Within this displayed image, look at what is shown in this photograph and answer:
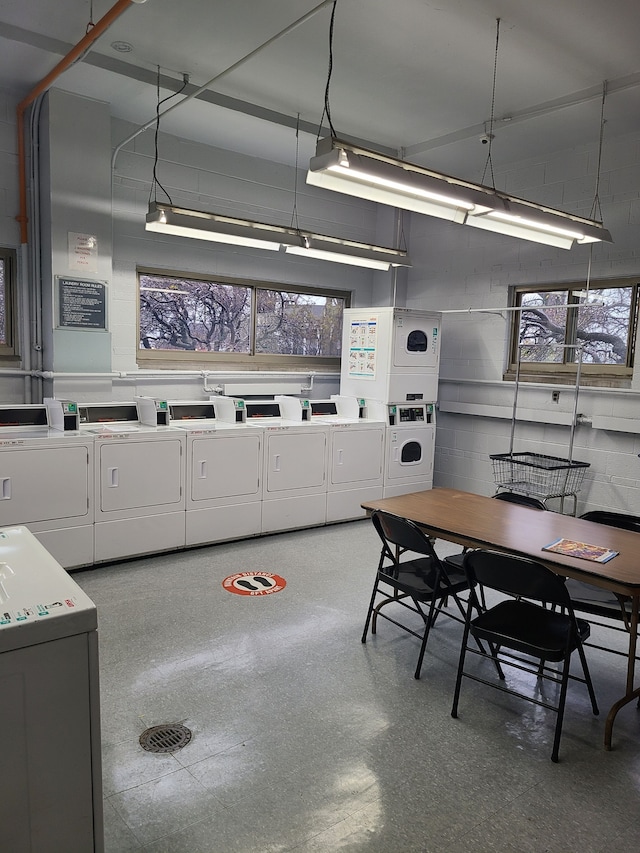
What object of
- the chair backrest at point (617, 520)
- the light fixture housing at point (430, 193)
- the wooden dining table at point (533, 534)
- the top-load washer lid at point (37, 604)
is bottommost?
the chair backrest at point (617, 520)

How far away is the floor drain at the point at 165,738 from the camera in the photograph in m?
2.49

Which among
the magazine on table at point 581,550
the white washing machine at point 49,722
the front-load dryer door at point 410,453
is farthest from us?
the front-load dryer door at point 410,453

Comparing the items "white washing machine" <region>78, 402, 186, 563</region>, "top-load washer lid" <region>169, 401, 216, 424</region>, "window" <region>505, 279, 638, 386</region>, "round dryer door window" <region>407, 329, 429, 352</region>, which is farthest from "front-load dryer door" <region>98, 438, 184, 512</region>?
"window" <region>505, 279, 638, 386</region>

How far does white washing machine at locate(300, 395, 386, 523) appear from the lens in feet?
18.8

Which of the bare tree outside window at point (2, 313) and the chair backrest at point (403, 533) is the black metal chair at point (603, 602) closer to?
the chair backrest at point (403, 533)

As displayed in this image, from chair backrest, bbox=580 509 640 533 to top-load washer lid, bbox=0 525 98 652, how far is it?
9.99 ft

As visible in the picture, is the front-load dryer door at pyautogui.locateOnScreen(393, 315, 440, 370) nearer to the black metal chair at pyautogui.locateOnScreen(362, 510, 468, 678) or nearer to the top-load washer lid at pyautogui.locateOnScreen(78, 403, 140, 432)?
the top-load washer lid at pyautogui.locateOnScreen(78, 403, 140, 432)

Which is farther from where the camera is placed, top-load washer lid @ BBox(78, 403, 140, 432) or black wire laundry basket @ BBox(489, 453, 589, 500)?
black wire laundry basket @ BBox(489, 453, 589, 500)

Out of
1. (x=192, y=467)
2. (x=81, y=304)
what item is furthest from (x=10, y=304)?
(x=192, y=467)

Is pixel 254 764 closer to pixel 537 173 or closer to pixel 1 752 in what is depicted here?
pixel 1 752

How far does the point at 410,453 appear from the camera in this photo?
20.7 ft

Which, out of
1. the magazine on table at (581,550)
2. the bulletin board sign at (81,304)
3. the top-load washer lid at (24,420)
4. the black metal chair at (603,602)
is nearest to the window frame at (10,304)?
the bulletin board sign at (81,304)

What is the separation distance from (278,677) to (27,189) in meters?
4.39

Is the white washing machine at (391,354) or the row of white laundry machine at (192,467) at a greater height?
the white washing machine at (391,354)
